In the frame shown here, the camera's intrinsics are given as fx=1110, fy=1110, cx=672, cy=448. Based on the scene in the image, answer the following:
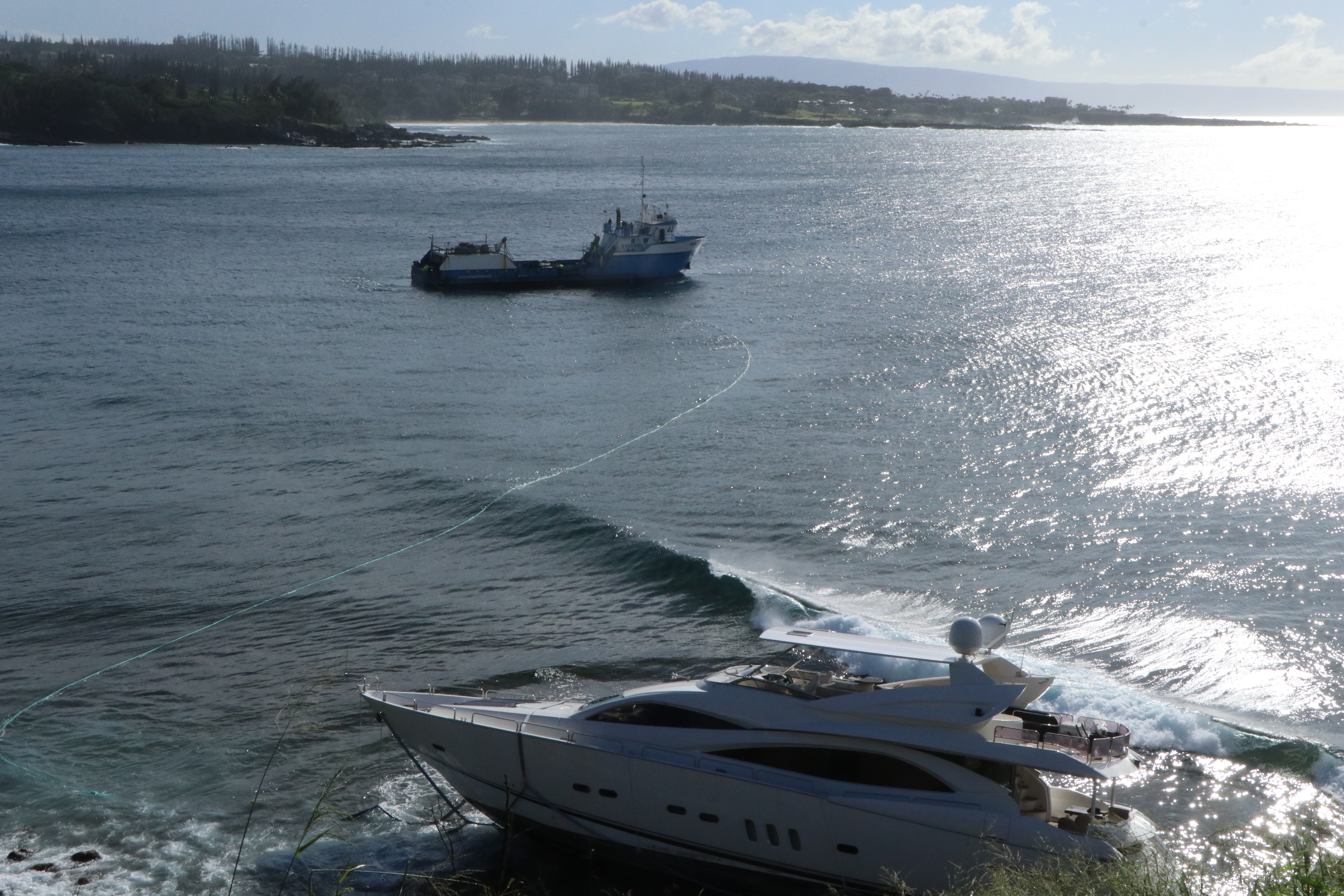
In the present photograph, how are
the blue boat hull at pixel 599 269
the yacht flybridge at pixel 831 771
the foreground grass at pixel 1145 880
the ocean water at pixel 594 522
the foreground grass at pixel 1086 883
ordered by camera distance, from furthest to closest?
the blue boat hull at pixel 599 269 → the ocean water at pixel 594 522 → the yacht flybridge at pixel 831 771 → the foreground grass at pixel 1086 883 → the foreground grass at pixel 1145 880

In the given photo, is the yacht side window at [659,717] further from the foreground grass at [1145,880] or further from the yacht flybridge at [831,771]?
the foreground grass at [1145,880]

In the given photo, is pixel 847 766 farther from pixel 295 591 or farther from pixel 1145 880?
pixel 295 591

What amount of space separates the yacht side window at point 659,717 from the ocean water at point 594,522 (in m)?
1.69

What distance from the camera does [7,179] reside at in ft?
350

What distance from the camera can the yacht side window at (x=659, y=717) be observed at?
1009cm

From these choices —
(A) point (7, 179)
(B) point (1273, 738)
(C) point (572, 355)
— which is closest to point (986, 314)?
(C) point (572, 355)

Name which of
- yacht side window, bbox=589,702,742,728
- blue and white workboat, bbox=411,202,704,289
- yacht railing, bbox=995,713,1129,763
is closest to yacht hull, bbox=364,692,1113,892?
yacht side window, bbox=589,702,742,728

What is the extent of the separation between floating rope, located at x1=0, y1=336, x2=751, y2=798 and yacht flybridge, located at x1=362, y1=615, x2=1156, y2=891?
608 cm

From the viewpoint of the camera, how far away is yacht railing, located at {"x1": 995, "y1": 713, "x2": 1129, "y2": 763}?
9656 millimetres

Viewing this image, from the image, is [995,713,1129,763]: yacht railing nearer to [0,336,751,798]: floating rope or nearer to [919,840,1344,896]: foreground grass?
[919,840,1344,896]: foreground grass

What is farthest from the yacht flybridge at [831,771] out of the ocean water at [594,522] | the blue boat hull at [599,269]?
the blue boat hull at [599,269]

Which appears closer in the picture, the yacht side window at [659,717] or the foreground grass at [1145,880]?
the foreground grass at [1145,880]

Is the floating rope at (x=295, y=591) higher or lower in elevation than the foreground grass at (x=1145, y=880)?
lower

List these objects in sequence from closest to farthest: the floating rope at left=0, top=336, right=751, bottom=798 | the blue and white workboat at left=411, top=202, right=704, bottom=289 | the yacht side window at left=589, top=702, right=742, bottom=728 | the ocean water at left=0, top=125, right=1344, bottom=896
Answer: the yacht side window at left=589, top=702, right=742, bottom=728 < the ocean water at left=0, top=125, right=1344, bottom=896 < the floating rope at left=0, top=336, right=751, bottom=798 < the blue and white workboat at left=411, top=202, right=704, bottom=289
